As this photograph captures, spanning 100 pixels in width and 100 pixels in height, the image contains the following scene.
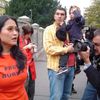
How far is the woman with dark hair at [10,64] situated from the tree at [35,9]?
37.8m

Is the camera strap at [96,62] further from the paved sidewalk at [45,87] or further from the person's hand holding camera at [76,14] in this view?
the paved sidewalk at [45,87]

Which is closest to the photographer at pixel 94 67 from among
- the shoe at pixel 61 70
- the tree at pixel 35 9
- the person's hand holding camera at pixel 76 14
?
the shoe at pixel 61 70

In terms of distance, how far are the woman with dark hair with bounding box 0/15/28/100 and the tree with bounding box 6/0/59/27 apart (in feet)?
124

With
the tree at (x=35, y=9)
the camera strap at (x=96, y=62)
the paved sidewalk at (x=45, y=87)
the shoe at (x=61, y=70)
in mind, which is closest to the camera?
the camera strap at (x=96, y=62)

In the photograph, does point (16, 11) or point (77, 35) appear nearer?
point (77, 35)

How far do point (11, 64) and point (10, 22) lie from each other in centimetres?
44

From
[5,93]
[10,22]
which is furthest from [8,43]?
[5,93]

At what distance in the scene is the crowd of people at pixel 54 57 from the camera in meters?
3.97

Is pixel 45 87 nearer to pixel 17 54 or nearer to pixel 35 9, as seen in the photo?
pixel 17 54

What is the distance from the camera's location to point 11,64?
407 cm

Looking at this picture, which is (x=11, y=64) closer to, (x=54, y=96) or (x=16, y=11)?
(x=54, y=96)

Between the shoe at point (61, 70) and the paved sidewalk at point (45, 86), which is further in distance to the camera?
the paved sidewalk at point (45, 86)

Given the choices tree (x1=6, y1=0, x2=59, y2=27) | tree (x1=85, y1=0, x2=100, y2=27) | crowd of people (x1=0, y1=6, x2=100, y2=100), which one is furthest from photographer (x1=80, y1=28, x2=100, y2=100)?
tree (x1=85, y1=0, x2=100, y2=27)

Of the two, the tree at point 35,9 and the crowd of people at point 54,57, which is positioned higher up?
the crowd of people at point 54,57
